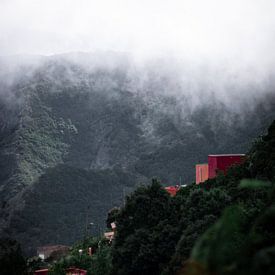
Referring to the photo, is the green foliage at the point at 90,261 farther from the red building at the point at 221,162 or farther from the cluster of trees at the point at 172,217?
the red building at the point at 221,162

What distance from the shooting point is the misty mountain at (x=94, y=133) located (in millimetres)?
66188

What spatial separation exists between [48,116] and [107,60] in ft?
66.0

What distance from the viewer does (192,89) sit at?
90000 mm

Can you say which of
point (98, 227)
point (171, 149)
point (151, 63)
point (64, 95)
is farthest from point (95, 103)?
point (98, 227)

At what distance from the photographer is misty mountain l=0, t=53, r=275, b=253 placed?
2606 inches

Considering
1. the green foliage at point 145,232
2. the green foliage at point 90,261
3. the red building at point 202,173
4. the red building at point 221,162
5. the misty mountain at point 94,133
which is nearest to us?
the green foliage at point 145,232

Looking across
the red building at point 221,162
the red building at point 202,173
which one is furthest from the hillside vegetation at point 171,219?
the red building at point 202,173

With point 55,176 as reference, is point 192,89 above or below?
above

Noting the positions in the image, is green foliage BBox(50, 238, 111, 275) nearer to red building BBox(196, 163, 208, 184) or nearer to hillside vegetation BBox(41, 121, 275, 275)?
hillside vegetation BBox(41, 121, 275, 275)

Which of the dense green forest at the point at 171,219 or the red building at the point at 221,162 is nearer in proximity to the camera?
the dense green forest at the point at 171,219

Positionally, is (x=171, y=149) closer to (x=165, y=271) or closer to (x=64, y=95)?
(x=64, y=95)

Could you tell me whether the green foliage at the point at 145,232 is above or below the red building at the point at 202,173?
below

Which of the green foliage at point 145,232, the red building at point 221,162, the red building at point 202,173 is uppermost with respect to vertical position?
the red building at point 221,162

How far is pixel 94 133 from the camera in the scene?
90125 millimetres
